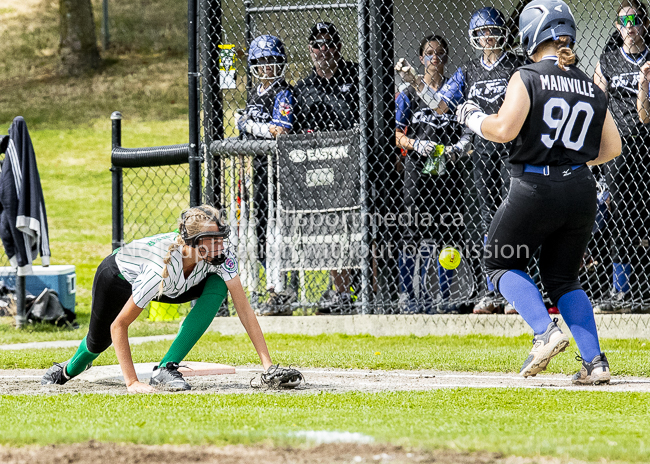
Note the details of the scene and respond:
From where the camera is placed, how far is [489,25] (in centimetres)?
705

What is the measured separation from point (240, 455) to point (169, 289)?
197 cm

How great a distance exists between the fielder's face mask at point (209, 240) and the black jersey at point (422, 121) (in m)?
3.12

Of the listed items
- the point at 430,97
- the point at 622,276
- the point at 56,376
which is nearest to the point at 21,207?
the point at 56,376

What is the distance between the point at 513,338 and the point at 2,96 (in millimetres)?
28224

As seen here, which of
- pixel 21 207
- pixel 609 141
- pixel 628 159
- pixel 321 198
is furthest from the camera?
pixel 21 207

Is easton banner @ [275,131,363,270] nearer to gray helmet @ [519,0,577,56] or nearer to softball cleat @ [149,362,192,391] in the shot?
softball cleat @ [149,362,192,391]

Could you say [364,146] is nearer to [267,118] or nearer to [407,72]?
[407,72]

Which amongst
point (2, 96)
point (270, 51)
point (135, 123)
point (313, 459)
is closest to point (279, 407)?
point (313, 459)

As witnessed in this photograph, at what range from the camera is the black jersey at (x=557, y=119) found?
453cm

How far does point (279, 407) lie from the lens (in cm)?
416

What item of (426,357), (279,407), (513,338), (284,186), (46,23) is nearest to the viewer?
(279,407)

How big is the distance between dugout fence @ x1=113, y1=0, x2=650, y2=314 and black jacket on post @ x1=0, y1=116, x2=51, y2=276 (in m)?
1.73

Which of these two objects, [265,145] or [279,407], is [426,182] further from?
[279,407]

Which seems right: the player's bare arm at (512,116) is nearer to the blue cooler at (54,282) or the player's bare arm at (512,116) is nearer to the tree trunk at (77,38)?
the blue cooler at (54,282)
